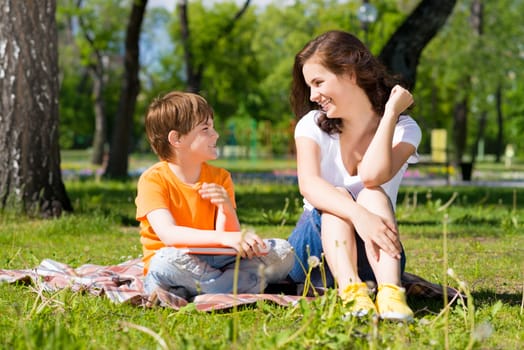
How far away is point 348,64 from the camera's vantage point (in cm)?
379

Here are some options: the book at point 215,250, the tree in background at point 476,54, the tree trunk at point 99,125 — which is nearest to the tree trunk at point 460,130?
the tree in background at point 476,54

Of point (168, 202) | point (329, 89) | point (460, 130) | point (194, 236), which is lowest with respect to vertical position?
point (460, 130)

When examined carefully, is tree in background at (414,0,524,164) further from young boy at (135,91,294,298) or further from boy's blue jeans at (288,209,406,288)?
young boy at (135,91,294,298)

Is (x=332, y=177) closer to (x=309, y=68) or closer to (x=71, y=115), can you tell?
(x=309, y=68)

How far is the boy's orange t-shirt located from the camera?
3756 mm

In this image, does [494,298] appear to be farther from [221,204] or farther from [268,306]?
[221,204]

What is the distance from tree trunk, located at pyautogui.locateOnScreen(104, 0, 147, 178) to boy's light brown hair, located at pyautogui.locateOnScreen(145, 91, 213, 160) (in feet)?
41.3

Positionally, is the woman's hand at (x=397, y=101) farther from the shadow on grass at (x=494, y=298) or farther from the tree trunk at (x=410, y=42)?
the tree trunk at (x=410, y=42)

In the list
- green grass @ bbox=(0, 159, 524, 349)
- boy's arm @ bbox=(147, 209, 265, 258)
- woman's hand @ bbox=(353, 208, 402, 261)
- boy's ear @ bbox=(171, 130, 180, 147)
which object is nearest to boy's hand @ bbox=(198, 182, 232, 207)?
boy's arm @ bbox=(147, 209, 265, 258)

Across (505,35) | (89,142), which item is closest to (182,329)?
(505,35)

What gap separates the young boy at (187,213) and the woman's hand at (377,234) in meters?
0.44

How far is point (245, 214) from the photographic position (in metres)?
8.56

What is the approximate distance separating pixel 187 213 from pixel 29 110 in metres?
4.00

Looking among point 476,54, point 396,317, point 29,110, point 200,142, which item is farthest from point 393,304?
point 476,54
